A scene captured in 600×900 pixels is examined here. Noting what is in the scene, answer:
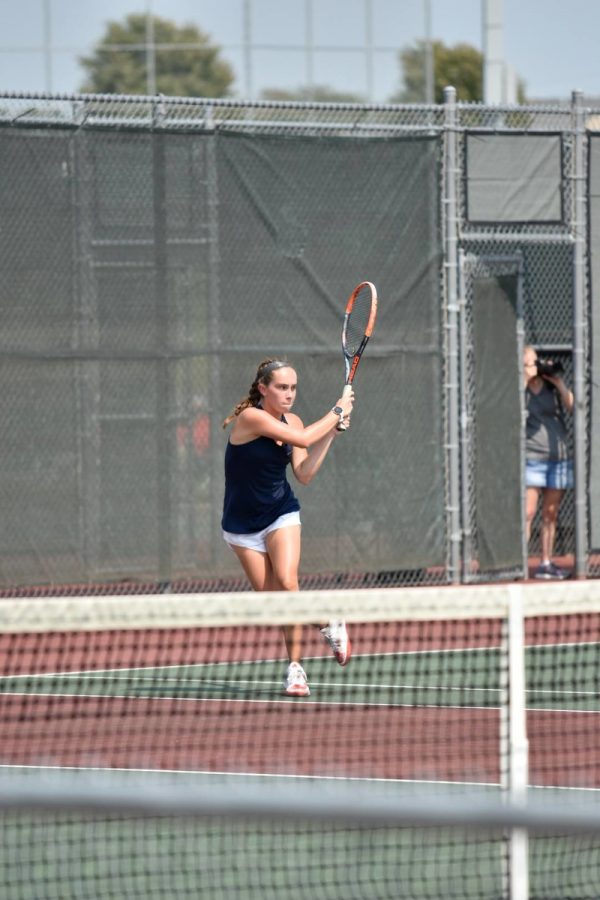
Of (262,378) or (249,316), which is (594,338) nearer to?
(249,316)

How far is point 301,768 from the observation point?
5.53 metres

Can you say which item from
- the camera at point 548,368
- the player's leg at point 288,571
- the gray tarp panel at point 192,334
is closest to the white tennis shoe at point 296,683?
the player's leg at point 288,571

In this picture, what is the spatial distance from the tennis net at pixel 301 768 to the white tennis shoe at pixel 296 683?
11 cm

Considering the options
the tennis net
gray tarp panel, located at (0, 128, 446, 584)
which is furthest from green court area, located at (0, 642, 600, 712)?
gray tarp panel, located at (0, 128, 446, 584)

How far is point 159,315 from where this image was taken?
9.45m

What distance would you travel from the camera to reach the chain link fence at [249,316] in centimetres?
923

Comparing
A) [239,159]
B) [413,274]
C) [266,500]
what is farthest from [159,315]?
[266,500]

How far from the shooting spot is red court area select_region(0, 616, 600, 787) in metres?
5.55

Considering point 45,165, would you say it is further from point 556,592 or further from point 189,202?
point 556,592

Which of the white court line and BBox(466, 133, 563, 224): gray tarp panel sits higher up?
BBox(466, 133, 563, 224): gray tarp panel

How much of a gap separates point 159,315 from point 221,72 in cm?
5417

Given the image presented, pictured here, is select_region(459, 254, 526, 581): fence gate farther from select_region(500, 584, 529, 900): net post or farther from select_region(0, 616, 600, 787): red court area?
select_region(500, 584, 529, 900): net post

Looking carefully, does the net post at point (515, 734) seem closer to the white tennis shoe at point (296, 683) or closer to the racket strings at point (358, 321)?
the white tennis shoe at point (296, 683)

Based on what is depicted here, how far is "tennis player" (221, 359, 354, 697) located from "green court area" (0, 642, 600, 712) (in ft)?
0.82
